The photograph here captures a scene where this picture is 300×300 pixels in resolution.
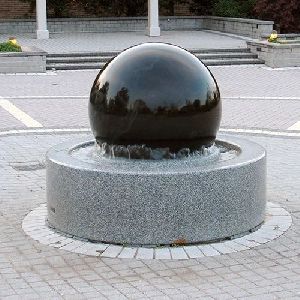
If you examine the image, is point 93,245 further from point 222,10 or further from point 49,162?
point 222,10

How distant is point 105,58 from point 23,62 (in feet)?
10.8

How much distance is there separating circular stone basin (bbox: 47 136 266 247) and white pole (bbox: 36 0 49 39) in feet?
79.1

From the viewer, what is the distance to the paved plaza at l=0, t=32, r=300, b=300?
6.03 meters

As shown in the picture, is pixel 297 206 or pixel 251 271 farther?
pixel 297 206

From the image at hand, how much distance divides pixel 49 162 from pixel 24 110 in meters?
8.50

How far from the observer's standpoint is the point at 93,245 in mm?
Result: 7090

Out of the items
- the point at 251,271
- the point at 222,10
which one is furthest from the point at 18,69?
the point at 251,271

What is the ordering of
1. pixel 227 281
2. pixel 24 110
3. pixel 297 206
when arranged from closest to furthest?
1. pixel 227 281
2. pixel 297 206
3. pixel 24 110

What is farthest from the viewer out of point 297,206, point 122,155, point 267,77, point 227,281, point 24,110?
point 267,77

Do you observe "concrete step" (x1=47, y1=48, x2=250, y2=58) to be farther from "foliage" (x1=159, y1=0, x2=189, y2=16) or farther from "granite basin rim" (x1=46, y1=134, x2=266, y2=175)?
"granite basin rim" (x1=46, y1=134, x2=266, y2=175)

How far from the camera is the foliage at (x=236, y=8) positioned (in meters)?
34.7

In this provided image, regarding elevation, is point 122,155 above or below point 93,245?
above

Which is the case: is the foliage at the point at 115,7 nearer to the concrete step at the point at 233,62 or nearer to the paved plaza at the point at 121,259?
the concrete step at the point at 233,62

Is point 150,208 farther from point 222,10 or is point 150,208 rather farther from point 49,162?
point 222,10
